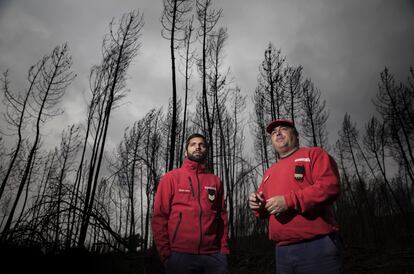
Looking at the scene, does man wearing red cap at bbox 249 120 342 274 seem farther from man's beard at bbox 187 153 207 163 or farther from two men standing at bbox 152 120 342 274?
man's beard at bbox 187 153 207 163

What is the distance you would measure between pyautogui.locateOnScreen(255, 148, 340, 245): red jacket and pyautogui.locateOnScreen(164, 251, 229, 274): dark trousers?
2.13 ft

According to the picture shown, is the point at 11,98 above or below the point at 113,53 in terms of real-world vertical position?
below

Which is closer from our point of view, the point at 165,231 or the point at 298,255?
the point at 298,255

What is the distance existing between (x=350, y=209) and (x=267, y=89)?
1100cm

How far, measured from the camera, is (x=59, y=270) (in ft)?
9.39

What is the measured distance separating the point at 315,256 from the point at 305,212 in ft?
1.01

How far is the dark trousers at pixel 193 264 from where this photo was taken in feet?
7.76

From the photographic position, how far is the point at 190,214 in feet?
8.54

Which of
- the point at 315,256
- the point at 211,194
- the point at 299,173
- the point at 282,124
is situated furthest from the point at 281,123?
the point at 315,256

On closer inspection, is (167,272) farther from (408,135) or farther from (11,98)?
(408,135)

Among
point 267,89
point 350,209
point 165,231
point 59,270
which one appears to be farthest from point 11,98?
point 350,209

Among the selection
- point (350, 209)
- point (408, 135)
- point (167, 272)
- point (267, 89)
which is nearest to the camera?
point (167, 272)

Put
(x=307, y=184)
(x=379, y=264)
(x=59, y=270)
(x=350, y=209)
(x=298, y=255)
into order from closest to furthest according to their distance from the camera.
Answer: (x=298, y=255) → (x=307, y=184) → (x=59, y=270) → (x=379, y=264) → (x=350, y=209)

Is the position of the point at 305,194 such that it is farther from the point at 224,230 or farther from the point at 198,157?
the point at 198,157
